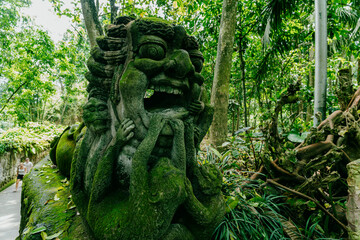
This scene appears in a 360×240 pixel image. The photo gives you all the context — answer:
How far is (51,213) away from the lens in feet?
6.42

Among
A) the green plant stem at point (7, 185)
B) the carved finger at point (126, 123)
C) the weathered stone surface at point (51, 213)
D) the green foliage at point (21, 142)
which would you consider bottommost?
the green plant stem at point (7, 185)

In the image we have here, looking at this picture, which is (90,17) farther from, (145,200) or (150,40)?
(145,200)

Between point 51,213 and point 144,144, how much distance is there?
1377 millimetres

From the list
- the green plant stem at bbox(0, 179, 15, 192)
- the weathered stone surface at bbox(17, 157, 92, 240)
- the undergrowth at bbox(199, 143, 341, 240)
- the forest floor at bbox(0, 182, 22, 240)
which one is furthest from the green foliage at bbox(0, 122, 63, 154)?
the undergrowth at bbox(199, 143, 341, 240)

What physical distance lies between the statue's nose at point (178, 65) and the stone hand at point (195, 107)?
0.92 feet

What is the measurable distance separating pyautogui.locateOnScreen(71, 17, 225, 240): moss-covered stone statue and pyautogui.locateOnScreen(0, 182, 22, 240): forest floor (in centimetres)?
293

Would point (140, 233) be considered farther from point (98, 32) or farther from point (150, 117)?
point (98, 32)

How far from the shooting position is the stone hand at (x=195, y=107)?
1.77 m

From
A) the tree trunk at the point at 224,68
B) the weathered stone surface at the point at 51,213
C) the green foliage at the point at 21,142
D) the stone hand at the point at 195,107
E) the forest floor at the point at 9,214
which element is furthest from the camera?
the green foliage at the point at 21,142

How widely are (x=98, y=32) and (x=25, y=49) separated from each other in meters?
5.66

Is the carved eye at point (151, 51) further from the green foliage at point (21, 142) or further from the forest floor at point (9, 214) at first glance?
the green foliage at point (21, 142)

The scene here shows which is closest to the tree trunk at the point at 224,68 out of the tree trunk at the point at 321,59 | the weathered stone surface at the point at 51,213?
the tree trunk at the point at 321,59

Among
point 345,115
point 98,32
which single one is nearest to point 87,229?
point 345,115

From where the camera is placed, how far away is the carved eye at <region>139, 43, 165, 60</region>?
154 centimetres
